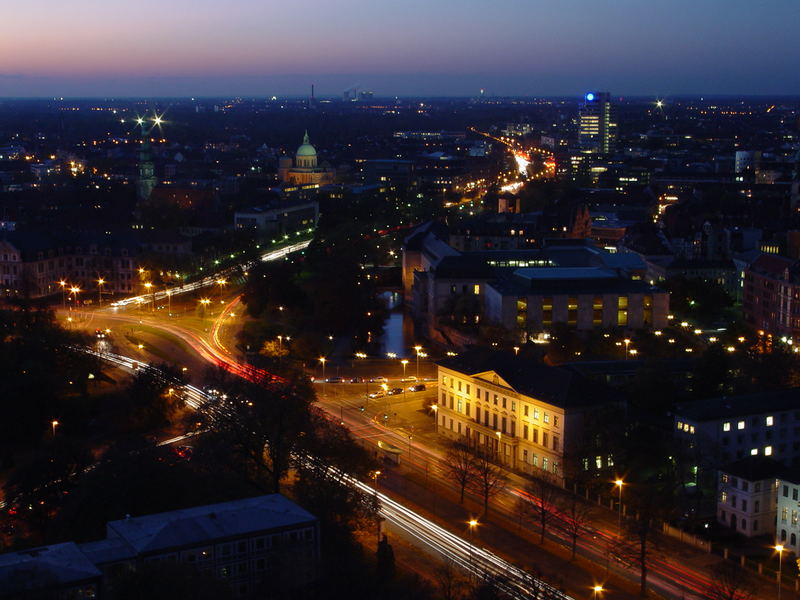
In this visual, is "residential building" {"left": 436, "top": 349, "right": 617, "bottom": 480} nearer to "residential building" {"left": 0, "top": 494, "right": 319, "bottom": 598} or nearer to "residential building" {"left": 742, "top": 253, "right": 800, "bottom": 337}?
"residential building" {"left": 0, "top": 494, "right": 319, "bottom": 598}

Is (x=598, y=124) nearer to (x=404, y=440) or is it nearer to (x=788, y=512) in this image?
(x=404, y=440)

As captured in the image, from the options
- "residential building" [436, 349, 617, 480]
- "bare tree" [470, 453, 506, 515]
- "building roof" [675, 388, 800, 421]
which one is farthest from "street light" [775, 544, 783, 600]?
"bare tree" [470, 453, 506, 515]

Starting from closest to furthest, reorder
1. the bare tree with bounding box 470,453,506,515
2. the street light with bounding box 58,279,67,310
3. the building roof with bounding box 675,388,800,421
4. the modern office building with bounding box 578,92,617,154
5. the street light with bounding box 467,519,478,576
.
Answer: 1. the street light with bounding box 467,519,478,576
2. the bare tree with bounding box 470,453,506,515
3. the building roof with bounding box 675,388,800,421
4. the street light with bounding box 58,279,67,310
5. the modern office building with bounding box 578,92,617,154

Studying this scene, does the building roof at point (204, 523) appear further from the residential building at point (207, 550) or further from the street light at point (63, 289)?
the street light at point (63, 289)

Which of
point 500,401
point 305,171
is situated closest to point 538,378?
point 500,401

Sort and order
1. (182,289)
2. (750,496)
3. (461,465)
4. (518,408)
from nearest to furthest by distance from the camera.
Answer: (750,496) → (461,465) → (518,408) → (182,289)

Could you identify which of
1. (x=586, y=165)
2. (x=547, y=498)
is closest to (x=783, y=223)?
(x=547, y=498)

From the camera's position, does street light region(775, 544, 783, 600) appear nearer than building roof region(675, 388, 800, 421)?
Yes

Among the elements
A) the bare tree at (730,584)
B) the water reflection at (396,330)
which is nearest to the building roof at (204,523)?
the bare tree at (730,584)
